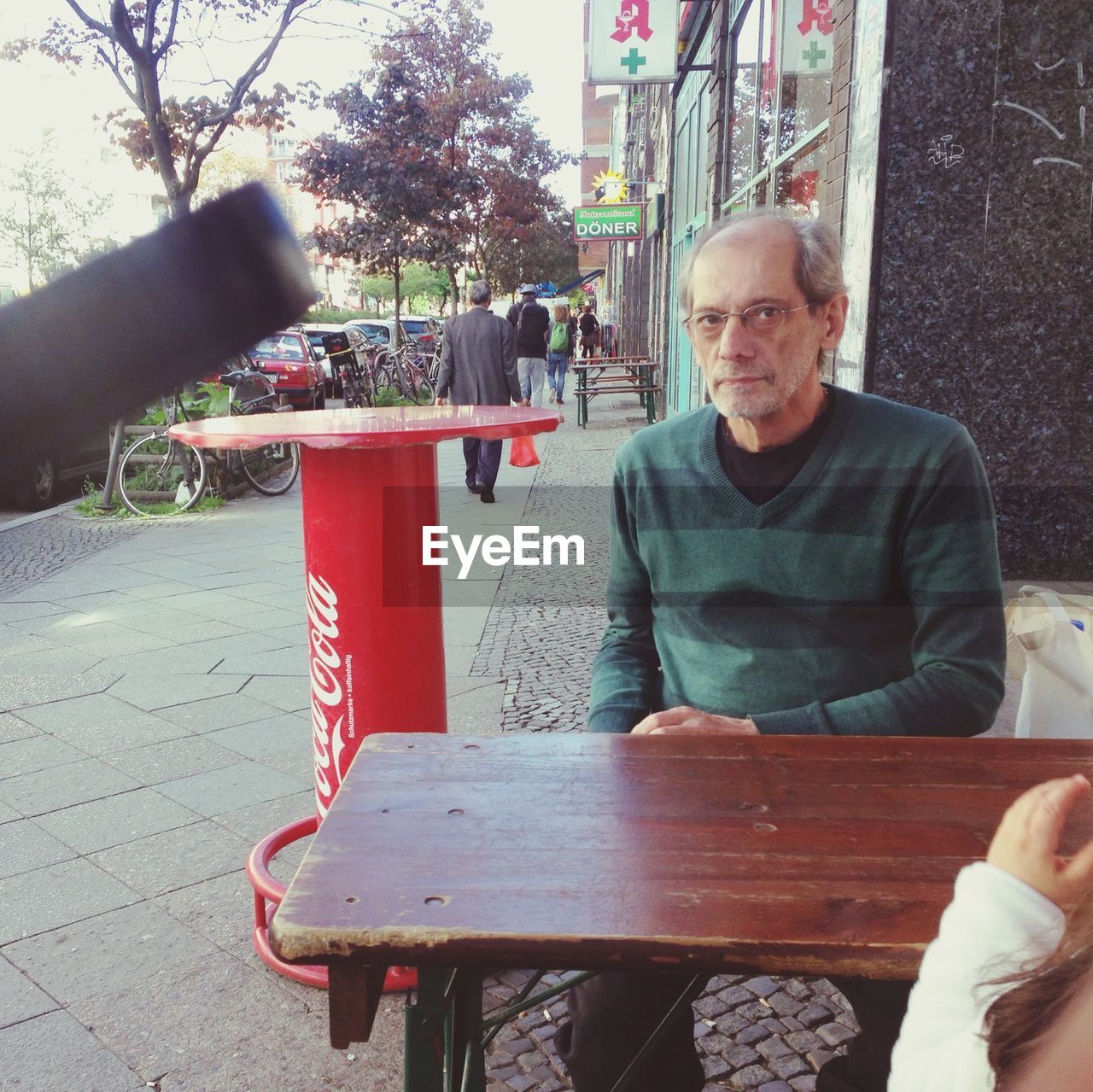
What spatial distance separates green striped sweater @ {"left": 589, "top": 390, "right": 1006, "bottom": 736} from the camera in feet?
6.55

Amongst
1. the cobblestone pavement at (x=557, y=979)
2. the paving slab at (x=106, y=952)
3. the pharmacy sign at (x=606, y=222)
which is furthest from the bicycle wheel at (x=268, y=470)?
the pharmacy sign at (x=606, y=222)

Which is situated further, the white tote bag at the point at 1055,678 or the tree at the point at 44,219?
the white tote bag at the point at 1055,678

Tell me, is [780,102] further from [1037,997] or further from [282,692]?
[1037,997]

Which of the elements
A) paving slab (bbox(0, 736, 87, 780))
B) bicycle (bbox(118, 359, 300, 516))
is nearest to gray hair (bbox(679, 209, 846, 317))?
paving slab (bbox(0, 736, 87, 780))

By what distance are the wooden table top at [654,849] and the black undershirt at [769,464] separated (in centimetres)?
59

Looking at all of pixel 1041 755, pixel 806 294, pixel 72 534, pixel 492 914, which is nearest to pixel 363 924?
pixel 492 914

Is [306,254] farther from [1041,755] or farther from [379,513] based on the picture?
[379,513]

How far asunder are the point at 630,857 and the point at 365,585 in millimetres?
1351

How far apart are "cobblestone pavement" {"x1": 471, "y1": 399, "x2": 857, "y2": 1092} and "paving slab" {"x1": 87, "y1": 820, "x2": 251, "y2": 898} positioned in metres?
1.00

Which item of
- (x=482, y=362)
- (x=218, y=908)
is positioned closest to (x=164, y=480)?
(x=482, y=362)

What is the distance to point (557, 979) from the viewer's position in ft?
8.78

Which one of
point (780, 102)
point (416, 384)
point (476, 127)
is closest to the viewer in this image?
point (780, 102)

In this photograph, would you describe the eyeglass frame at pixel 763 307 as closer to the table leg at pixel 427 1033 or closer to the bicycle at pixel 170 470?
the table leg at pixel 427 1033

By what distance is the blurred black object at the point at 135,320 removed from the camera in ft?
1.28
